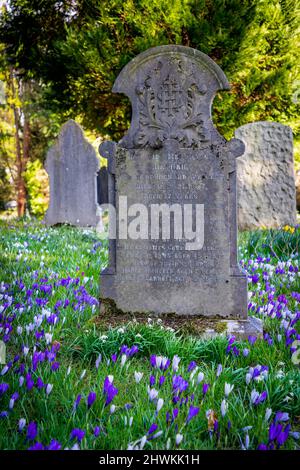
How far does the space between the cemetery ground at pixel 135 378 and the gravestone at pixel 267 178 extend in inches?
195

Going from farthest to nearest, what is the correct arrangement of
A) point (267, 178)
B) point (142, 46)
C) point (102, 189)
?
point (102, 189), point (142, 46), point (267, 178)

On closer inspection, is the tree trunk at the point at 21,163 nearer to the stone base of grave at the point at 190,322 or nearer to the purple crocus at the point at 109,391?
the stone base of grave at the point at 190,322

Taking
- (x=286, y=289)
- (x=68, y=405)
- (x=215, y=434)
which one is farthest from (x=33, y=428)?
(x=286, y=289)

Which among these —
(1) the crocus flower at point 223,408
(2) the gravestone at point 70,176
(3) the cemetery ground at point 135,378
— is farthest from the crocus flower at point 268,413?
(2) the gravestone at point 70,176

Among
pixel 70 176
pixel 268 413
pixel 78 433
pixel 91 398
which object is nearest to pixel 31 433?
pixel 78 433

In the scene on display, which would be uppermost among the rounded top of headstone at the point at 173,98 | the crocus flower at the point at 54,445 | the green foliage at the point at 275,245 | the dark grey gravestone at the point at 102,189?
the dark grey gravestone at the point at 102,189

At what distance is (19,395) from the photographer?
2.20m

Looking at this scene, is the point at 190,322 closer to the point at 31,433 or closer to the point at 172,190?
the point at 172,190

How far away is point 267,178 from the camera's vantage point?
913cm

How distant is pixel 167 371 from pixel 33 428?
3.17ft

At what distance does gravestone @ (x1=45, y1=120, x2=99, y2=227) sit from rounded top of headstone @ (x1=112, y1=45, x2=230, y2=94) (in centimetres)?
646

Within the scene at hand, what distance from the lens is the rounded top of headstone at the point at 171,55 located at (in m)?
3.75

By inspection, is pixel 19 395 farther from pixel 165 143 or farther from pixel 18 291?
pixel 165 143

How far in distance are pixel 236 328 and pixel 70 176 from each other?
7.71m
